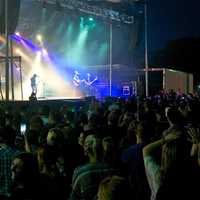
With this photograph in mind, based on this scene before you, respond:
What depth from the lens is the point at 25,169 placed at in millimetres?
4727

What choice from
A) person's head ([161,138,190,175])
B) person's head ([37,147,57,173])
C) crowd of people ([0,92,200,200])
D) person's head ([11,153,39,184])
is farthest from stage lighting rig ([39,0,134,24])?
person's head ([161,138,190,175])

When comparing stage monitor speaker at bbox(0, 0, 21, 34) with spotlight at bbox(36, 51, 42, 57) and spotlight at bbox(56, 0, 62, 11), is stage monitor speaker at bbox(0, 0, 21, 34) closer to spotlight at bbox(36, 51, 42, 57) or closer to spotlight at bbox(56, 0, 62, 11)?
spotlight at bbox(56, 0, 62, 11)

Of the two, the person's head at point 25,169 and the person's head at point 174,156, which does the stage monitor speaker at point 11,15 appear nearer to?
the person's head at point 25,169

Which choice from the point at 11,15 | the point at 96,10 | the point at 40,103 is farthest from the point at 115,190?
the point at 96,10

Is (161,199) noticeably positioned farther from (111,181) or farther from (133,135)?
(133,135)

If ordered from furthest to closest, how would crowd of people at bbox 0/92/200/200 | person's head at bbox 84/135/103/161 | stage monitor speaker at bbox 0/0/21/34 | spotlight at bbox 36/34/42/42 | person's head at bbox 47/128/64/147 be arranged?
spotlight at bbox 36/34/42/42, stage monitor speaker at bbox 0/0/21/34, person's head at bbox 47/128/64/147, person's head at bbox 84/135/103/161, crowd of people at bbox 0/92/200/200

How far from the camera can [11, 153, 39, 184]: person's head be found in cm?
466

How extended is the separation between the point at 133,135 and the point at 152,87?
108ft

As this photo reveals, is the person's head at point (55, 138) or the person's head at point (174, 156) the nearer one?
the person's head at point (174, 156)

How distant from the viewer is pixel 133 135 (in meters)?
7.15

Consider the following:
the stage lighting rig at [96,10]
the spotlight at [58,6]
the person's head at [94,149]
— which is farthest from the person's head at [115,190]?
the spotlight at [58,6]

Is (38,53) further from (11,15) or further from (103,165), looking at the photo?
(103,165)

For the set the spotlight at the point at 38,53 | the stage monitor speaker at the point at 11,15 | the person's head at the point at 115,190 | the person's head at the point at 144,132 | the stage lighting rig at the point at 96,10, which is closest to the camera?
the person's head at the point at 115,190

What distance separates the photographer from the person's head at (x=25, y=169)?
466cm
